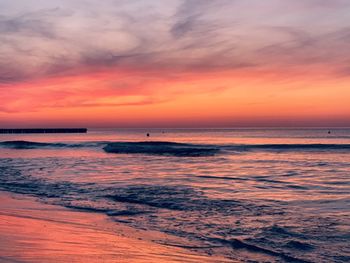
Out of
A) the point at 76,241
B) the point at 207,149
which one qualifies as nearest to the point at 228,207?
the point at 76,241

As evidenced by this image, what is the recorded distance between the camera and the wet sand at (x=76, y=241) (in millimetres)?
5711

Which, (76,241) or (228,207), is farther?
(228,207)

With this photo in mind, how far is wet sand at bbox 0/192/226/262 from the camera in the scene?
225 inches

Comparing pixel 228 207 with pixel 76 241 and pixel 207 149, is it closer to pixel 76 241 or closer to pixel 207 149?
pixel 76 241

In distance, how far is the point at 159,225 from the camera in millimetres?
8633

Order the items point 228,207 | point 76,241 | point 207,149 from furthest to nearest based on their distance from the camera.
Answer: point 207,149, point 228,207, point 76,241

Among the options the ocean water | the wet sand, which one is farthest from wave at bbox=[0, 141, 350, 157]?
the wet sand

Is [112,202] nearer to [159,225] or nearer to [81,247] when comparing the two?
[159,225]

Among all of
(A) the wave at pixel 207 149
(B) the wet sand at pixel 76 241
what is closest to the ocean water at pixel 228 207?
(B) the wet sand at pixel 76 241

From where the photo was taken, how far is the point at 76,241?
22.0ft

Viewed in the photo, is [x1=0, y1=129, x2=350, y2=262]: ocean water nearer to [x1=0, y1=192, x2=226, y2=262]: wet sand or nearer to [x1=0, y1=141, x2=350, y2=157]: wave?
[x1=0, y1=192, x2=226, y2=262]: wet sand

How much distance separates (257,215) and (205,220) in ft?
4.58

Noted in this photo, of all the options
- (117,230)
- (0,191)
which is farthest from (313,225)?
(0,191)

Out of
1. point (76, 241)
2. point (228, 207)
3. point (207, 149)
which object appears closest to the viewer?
point (76, 241)
